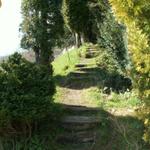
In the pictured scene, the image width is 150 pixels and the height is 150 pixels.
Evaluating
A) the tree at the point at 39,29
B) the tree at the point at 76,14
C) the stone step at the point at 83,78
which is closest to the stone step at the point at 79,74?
the stone step at the point at 83,78

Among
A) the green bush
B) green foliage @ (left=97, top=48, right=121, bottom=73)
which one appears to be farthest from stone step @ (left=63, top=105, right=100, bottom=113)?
green foliage @ (left=97, top=48, right=121, bottom=73)

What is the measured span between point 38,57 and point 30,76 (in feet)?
29.9

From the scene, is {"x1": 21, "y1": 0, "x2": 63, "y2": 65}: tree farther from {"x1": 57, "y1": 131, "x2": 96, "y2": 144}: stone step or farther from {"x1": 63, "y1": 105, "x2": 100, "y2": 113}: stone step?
{"x1": 57, "y1": 131, "x2": 96, "y2": 144}: stone step

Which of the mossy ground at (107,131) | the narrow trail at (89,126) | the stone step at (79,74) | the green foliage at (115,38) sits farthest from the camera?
the stone step at (79,74)

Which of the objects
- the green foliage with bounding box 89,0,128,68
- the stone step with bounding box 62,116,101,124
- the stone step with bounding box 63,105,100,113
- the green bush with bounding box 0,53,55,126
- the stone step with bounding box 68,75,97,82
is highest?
the green foliage with bounding box 89,0,128,68

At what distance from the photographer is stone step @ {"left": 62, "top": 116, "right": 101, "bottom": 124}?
12.0 meters

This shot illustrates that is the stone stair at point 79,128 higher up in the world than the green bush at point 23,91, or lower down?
lower down

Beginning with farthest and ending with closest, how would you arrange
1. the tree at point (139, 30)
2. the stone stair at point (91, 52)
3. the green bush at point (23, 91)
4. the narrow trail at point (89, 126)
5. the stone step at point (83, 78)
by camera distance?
the stone stair at point (91, 52), the stone step at point (83, 78), the narrow trail at point (89, 126), the green bush at point (23, 91), the tree at point (139, 30)

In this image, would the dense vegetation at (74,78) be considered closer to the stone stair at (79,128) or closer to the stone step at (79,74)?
the stone step at (79,74)

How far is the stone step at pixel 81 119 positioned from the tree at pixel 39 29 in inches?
306

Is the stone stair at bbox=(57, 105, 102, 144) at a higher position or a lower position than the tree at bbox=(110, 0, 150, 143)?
lower

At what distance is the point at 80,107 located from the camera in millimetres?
13195

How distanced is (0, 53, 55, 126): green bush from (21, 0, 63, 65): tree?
26.9 feet

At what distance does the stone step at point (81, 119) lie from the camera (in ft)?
39.3
